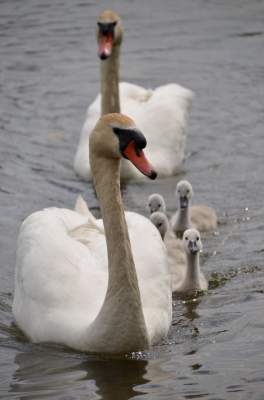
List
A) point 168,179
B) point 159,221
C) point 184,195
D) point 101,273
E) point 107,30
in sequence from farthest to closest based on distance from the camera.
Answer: point 168,179, point 107,30, point 184,195, point 159,221, point 101,273

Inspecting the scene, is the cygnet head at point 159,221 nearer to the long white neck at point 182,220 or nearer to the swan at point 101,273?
the long white neck at point 182,220

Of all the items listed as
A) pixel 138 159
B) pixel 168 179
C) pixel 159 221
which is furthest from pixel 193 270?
pixel 168 179

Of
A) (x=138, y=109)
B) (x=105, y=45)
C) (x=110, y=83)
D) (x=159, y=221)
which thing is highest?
(x=105, y=45)

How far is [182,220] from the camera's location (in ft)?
39.4

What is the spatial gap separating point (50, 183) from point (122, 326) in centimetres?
516

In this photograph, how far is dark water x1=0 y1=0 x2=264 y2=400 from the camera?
8242 mm

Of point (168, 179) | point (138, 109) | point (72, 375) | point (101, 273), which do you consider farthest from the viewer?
point (138, 109)

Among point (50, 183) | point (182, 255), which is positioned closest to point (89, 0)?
point (50, 183)

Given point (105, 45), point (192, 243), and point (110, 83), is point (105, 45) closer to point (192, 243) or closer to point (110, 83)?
point (110, 83)

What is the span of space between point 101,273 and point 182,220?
10.0 feet

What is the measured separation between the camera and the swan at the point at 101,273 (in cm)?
838

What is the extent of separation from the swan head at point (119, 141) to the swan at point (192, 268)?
2.22 m

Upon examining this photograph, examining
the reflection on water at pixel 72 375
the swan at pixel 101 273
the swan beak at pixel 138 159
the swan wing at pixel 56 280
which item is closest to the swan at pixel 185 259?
the swan at pixel 101 273

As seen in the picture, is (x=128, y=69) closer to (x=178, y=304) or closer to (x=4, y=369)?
(x=178, y=304)
